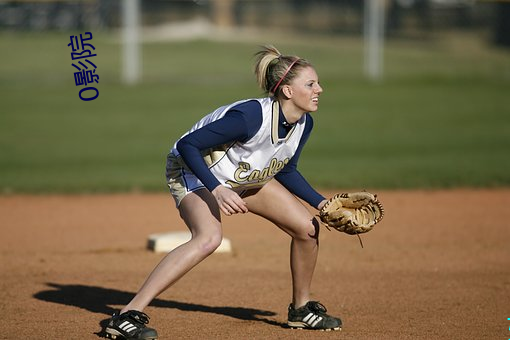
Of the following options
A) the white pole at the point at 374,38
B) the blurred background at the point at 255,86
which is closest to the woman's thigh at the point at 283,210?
the blurred background at the point at 255,86

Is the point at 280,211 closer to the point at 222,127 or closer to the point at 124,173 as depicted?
the point at 222,127

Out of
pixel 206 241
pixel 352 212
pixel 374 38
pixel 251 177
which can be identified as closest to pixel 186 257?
pixel 206 241

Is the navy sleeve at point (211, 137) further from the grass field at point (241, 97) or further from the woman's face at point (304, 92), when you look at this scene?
the grass field at point (241, 97)

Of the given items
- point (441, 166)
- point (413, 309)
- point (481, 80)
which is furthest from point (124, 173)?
point (481, 80)

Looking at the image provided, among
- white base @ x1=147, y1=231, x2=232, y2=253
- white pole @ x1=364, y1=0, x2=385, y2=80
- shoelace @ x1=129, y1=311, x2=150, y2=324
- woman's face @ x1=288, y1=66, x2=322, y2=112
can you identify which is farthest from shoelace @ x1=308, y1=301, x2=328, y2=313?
white pole @ x1=364, y1=0, x2=385, y2=80

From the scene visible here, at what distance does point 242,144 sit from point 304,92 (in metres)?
0.44

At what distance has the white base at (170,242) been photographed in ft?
22.3

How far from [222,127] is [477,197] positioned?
19.6 feet

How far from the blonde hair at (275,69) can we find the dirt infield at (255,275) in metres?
1.37

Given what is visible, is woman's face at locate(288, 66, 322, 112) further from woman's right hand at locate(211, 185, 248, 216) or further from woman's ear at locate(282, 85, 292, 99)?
woman's right hand at locate(211, 185, 248, 216)

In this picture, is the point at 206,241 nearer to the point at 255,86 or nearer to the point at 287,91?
the point at 287,91

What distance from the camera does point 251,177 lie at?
4.55 metres

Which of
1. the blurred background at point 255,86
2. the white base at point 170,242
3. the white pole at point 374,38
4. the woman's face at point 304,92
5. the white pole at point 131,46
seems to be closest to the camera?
the woman's face at point 304,92

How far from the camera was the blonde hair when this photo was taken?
4527 mm
